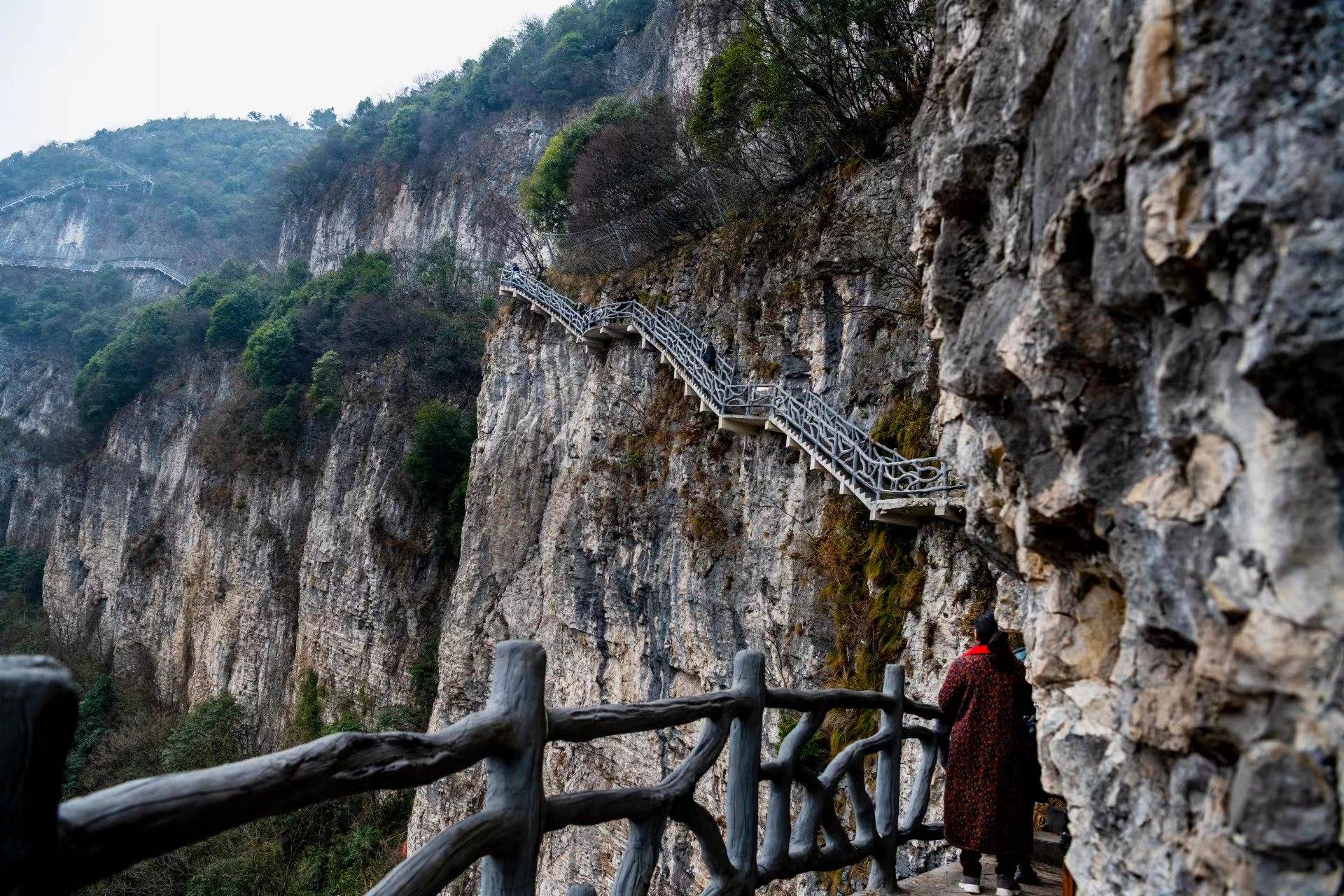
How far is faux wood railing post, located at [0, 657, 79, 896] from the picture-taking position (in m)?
1.35

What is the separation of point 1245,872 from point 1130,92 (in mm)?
1930

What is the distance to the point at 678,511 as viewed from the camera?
44.3 feet

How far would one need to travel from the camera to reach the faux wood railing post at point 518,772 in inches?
96.7

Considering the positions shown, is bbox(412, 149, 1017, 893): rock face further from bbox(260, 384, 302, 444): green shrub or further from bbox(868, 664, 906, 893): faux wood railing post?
bbox(260, 384, 302, 444): green shrub

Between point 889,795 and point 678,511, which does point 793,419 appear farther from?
point 889,795

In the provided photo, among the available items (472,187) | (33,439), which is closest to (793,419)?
(472,187)

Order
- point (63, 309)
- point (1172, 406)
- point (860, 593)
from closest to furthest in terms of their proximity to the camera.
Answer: point (1172, 406) → point (860, 593) → point (63, 309)

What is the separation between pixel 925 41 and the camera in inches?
448

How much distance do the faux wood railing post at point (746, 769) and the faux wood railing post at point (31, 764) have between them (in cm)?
237

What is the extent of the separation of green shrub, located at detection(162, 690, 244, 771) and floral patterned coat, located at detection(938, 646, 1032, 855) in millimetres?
22887

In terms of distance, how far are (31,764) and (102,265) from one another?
5732 cm

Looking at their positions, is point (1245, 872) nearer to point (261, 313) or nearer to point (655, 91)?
point (655, 91)

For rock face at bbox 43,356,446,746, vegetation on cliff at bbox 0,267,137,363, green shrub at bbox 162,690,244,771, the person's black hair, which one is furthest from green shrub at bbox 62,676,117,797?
the person's black hair

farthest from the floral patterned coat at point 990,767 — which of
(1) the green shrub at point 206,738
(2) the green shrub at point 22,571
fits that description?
(2) the green shrub at point 22,571
